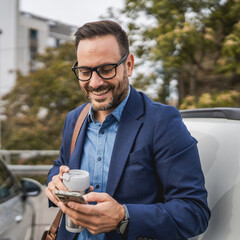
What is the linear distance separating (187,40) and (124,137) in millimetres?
5999

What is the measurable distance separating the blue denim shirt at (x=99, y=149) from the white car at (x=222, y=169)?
506 mm

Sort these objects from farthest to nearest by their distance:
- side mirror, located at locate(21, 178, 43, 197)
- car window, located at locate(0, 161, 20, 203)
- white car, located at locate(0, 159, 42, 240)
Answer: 1. side mirror, located at locate(21, 178, 43, 197)
2. car window, located at locate(0, 161, 20, 203)
3. white car, located at locate(0, 159, 42, 240)

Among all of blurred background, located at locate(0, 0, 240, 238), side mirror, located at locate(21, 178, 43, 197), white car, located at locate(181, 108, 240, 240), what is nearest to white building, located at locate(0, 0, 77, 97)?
blurred background, located at locate(0, 0, 240, 238)

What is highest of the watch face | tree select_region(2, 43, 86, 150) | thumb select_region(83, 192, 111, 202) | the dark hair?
the dark hair

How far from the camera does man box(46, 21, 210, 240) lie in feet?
4.01

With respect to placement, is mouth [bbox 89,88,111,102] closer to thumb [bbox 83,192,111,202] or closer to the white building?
thumb [bbox 83,192,111,202]

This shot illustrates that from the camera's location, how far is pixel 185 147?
1.30 meters

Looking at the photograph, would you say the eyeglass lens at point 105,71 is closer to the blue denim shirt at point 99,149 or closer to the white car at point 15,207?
the blue denim shirt at point 99,149

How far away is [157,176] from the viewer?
138 cm

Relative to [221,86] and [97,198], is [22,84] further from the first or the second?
[97,198]

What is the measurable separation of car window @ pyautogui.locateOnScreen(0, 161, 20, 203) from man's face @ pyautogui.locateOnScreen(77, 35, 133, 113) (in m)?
1.45

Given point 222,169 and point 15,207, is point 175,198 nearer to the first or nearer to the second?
point 222,169

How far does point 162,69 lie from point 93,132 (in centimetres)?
592

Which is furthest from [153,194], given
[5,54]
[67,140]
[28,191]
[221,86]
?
[5,54]
